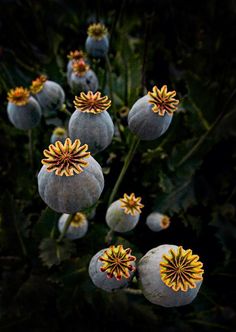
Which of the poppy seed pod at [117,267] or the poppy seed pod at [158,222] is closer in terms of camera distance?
the poppy seed pod at [117,267]

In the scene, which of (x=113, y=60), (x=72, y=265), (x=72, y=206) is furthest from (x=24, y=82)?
(x=72, y=206)

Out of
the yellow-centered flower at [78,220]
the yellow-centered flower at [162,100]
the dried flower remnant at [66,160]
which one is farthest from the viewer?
the yellow-centered flower at [78,220]

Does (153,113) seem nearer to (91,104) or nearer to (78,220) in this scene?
(91,104)

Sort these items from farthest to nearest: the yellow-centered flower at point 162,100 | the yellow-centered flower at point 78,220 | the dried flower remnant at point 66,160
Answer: the yellow-centered flower at point 78,220
the yellow-centered flower at point 162,100
the dried flower remnant at point 66,160

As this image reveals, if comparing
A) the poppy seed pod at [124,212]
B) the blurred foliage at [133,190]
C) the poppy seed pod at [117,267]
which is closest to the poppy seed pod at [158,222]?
the blurred foliage at [133,190]

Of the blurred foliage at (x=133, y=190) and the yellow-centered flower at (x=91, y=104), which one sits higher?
the yellow-centered flower at (x=91, y=104)

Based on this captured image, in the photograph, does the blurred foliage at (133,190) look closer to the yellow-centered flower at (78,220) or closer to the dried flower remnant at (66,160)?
the yellow-centered flower at (78,220)

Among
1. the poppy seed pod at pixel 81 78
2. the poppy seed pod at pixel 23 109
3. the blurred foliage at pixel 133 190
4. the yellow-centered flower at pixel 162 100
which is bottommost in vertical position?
the blurred foliage at pixel 133 190

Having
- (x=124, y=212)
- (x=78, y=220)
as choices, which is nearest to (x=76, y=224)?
(x=78, y=220)
